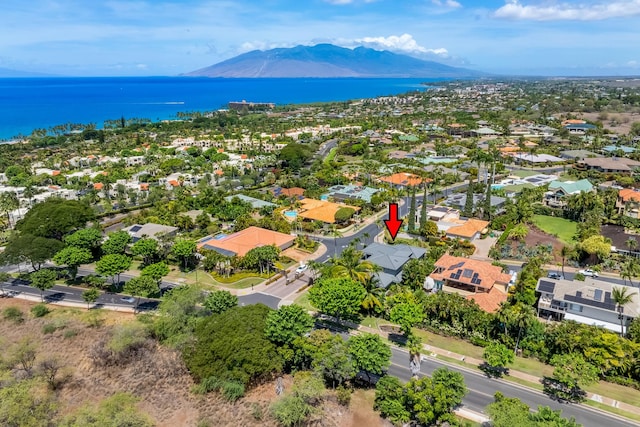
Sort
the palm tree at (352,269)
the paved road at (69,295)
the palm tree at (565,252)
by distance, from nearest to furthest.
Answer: the palm tree at (352,269), the paved road at (69,295), the palm tree at (565,252)

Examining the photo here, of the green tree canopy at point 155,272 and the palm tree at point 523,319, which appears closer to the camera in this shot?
the palm tree at point 523,319

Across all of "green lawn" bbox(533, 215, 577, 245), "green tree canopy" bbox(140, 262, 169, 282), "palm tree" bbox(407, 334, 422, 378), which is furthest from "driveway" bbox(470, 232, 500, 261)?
"green tree canopy" bbox(140, 262, 169, 282)

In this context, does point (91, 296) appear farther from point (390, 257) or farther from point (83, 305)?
point (390, 257)

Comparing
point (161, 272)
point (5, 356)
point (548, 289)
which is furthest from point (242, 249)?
point (548, 289)

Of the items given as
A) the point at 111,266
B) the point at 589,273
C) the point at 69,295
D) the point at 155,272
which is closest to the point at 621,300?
the point at 589,273

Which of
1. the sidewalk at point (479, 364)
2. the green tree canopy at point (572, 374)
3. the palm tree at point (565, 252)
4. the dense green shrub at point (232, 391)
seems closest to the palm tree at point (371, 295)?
the sidewalk at point (479, 364)

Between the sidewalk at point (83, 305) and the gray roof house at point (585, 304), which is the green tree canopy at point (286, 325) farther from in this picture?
the gray roof house at point (585, 304)
